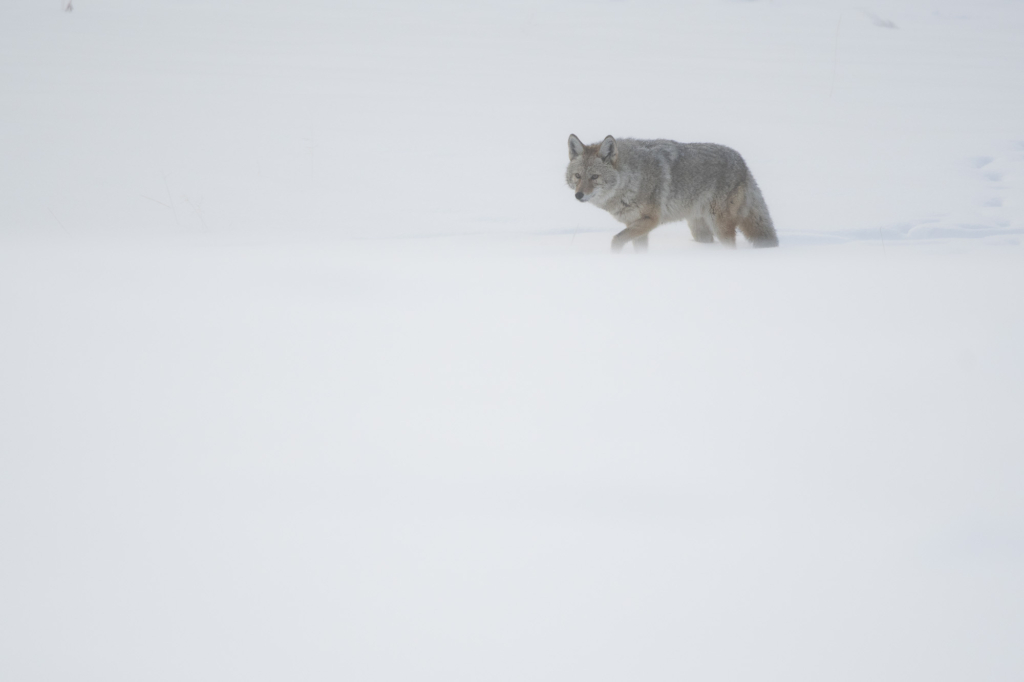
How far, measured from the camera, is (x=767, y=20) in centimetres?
1153

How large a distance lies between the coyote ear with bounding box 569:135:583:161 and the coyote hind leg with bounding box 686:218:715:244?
903mm

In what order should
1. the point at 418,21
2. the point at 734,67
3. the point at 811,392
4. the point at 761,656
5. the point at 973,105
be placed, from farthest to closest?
the point at 418,21, the point at 734,67, the point at 973,105, the point at 811,392, the point at 761,656

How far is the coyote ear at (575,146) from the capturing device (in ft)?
16.4

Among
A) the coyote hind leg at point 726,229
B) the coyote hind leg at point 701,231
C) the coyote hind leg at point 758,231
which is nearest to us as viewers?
the coyote hind leg at point 758,231

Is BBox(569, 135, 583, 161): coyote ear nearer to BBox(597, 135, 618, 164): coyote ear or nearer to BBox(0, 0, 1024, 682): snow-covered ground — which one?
BBox(597, 135, 618, 164): coyote ear

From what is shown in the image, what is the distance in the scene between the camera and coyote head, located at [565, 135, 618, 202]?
4.88m

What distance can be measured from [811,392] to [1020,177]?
5.28 m

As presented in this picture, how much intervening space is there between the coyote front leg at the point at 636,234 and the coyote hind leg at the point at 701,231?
466 mm

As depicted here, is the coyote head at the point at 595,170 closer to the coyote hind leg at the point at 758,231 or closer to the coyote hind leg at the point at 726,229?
the coyote hind leg at the point at 726,229

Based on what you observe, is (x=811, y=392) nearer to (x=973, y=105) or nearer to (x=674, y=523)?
(x=674, y=523)

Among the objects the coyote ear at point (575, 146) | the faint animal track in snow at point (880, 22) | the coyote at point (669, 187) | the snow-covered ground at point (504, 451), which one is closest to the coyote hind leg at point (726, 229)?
the coyote at point (669, 187)

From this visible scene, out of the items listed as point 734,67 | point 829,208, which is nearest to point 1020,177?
point 829,208

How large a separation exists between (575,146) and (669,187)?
687 mm

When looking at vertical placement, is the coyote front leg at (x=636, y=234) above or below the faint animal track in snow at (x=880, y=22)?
below
